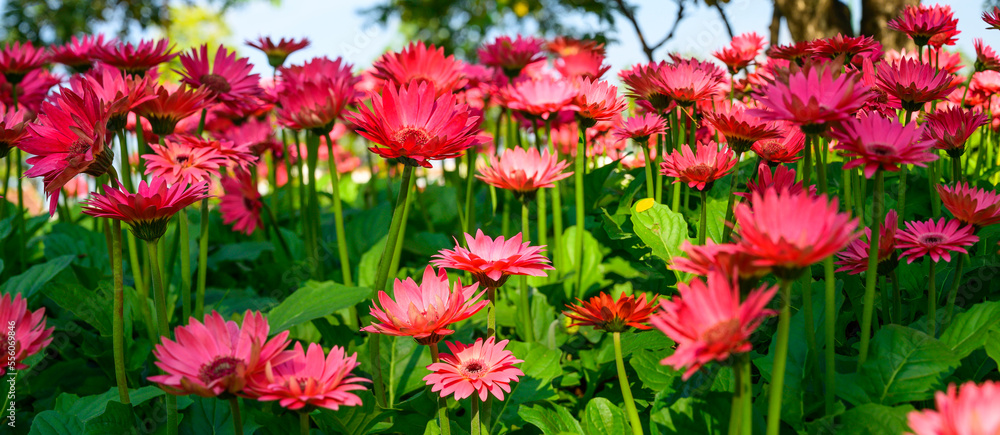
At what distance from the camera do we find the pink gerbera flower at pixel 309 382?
2.91ft

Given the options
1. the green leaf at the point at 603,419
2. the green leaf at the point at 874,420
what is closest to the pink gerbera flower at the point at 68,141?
the green leaf at the point at 603,419

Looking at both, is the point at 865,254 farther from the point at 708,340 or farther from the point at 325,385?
the point at 325,385

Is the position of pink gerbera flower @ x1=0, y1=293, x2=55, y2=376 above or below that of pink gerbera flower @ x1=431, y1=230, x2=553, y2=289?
below

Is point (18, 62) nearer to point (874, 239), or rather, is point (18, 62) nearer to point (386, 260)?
point (386, 260)

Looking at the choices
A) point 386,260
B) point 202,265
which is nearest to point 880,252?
point 386,260

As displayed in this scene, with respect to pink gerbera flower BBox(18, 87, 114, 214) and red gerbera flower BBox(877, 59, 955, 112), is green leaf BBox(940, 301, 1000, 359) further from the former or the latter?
pink gerbera flower BBox(18, 87, 114, 214)

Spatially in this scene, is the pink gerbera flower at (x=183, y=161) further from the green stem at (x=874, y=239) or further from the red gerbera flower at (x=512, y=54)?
the green stem at (x=874, y=239)

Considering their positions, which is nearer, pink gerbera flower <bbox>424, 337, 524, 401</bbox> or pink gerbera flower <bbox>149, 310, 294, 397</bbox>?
pink gerbera flower <bbox>149, 310, 294, 397</bbox>

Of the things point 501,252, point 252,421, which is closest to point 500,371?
point 501,252

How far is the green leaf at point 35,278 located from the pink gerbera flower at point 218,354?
3.55 ft

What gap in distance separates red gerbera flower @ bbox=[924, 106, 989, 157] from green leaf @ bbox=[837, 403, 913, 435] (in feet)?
2.03

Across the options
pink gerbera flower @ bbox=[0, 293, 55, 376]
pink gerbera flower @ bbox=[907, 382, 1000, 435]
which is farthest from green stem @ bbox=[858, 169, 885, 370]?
pink gerbera flower @ bbox=[0, 293, 55, 376]

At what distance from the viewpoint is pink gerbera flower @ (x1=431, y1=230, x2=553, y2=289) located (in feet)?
3.72

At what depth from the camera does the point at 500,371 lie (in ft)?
3.75
